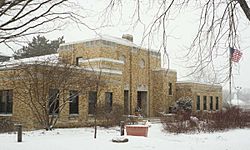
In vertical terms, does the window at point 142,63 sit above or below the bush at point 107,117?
above

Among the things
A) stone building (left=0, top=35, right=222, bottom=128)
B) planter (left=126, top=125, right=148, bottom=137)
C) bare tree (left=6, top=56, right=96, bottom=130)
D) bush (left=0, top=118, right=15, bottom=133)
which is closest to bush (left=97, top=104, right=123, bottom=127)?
stone building (left=0, top=35, right=222, bottom=128)

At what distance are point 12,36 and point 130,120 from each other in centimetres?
2120

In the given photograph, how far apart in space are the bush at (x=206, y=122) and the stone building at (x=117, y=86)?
14.9ft

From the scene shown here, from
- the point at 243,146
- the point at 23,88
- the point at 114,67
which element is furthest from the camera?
the point at 114,67

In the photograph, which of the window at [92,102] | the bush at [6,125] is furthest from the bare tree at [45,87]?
the window at [92,102]

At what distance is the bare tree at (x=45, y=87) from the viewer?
961 inches

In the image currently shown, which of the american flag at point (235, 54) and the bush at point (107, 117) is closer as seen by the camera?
the american flag at point (235, 54)

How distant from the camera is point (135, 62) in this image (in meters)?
42.6

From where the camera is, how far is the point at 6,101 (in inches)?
1117

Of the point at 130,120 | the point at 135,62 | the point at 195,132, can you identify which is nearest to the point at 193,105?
the point at 135,62

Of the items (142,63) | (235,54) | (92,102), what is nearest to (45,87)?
(92,102)

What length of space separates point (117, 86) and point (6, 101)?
9.81 m

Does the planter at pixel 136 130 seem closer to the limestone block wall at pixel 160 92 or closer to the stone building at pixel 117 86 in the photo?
the stone building at pixel 117 86

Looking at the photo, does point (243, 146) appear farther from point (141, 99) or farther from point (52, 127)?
point (141, 99)
